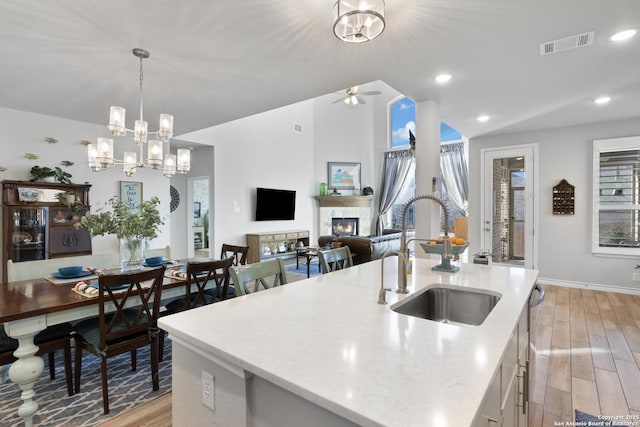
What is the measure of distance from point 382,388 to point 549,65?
326cm

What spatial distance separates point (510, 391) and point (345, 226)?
26.0ft

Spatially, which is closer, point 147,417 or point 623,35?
point 147,417

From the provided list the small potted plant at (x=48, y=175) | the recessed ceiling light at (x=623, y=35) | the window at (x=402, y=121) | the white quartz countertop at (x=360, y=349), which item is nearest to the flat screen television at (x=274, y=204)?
the small potted plant at (x=48, y=175)

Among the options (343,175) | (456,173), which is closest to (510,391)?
(456,173)

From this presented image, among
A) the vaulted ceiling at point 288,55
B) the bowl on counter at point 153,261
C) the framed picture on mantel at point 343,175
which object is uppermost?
the vaulted ceiling at point 288,55

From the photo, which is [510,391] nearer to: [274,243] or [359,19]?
[359,19]

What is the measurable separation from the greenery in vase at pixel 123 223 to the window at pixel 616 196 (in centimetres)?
607

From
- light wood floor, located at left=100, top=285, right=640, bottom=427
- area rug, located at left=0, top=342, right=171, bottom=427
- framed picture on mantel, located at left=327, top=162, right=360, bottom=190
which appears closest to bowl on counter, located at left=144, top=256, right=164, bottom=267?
area rug, located at left=0, top=342, right=171, bottom=427

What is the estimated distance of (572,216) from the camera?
5066 millimetres

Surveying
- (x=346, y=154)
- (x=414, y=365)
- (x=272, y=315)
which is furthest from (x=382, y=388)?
(x=346, y=154)

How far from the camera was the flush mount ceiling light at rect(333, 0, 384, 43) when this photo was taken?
1.72 meters

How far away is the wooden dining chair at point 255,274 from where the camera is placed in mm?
1707

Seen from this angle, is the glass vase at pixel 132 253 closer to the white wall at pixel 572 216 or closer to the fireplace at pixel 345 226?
the white wall at pixel 572 216

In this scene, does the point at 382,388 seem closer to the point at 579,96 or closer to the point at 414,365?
the point at 414,365
